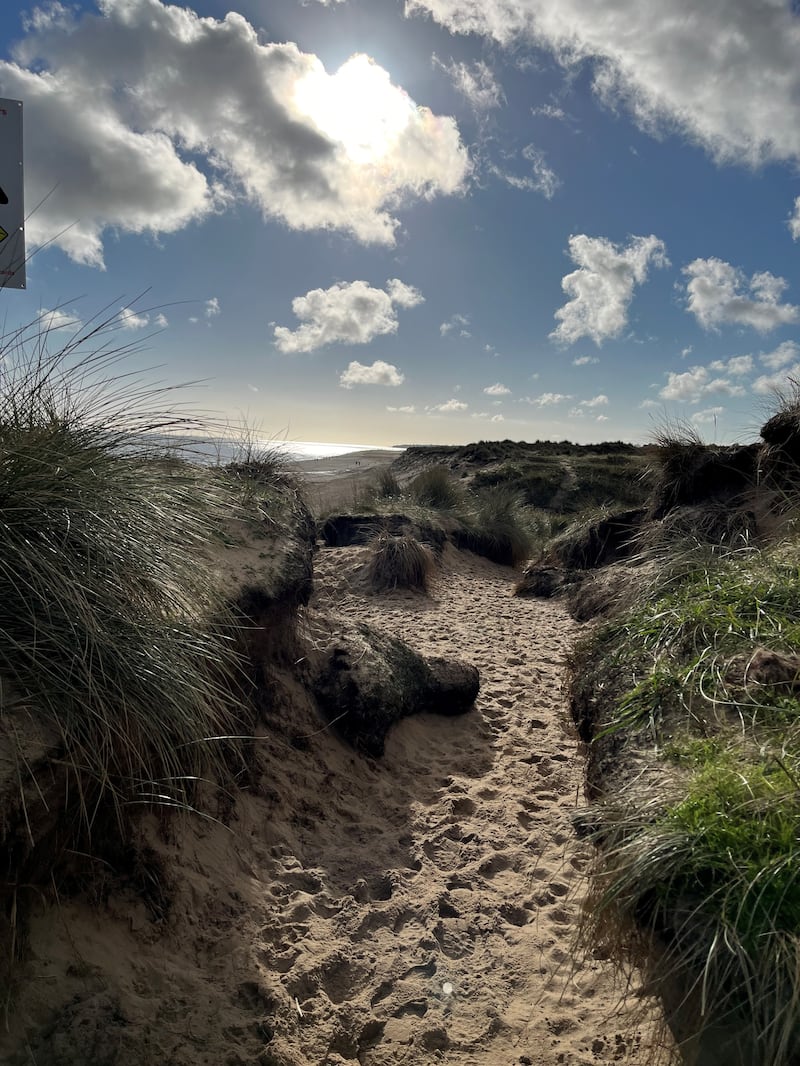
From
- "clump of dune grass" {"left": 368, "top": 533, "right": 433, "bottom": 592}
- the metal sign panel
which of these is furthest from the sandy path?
"clump of dune grass" {"left": 368, "top": 533, "right": 433, "bottom": 592}

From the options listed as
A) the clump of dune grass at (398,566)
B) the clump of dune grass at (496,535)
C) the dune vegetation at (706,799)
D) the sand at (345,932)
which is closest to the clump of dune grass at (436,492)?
the clump of dune grass at (496,535)

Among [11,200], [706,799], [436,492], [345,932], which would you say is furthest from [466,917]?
[436,492]

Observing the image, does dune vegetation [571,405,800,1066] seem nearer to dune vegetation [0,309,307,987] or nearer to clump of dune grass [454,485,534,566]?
dune vegetation [0,309,307,987]

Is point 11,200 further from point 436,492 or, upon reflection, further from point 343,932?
point 436,492

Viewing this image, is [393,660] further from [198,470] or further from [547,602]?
[547,602]

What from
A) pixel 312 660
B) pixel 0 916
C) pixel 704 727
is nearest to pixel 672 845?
pixel 704 727

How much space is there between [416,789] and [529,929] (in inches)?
55.4

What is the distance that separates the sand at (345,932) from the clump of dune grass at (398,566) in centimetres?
452

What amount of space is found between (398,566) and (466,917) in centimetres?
633

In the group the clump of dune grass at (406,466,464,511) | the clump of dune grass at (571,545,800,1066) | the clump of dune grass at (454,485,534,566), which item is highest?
the clump of dune grass at (406,466,464,511)

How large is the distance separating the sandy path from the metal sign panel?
3.60 metres

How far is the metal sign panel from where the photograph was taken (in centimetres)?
361

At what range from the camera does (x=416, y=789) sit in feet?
14.1

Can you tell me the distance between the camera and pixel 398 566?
9.26 metres
